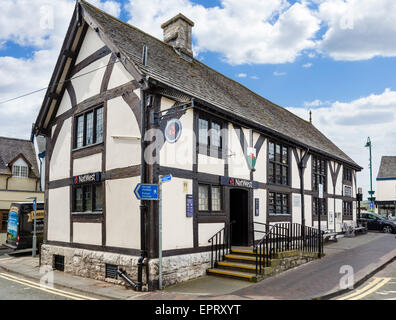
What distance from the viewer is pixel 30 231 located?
1825cm

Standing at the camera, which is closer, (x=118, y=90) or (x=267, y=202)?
(x=118, y=90)

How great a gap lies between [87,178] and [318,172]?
43.3 feet

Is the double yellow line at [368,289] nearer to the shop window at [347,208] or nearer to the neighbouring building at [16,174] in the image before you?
the shop window at [347,208]

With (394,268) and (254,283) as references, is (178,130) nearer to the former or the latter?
(254,283)

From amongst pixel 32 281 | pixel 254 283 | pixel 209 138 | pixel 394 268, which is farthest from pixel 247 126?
pixel 32 281

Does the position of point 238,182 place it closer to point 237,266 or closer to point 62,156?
point 237,266

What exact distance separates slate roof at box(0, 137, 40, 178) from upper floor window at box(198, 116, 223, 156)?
20932mm

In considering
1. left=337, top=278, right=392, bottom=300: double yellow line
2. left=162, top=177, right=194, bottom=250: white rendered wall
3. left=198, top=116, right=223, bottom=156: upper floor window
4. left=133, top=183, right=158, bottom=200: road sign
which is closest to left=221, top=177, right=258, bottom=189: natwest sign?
left=198, top=116, right=223, bottom=156: upper floor window

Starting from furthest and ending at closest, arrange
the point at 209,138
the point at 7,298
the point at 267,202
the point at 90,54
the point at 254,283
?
the point at 267,202
the point at 90,54
the point at 209,138
the point at 254,283
the point at 7,298

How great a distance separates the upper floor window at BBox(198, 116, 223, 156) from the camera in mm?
11633

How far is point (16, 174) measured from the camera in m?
27.9

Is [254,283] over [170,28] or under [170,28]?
under

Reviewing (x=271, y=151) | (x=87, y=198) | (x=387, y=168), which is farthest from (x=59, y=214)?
(x=387, y=168)
